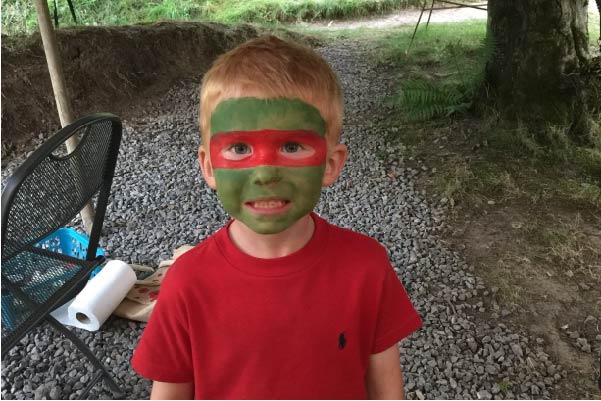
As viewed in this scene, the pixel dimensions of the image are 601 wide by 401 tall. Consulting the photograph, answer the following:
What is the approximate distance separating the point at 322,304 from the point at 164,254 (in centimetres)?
239

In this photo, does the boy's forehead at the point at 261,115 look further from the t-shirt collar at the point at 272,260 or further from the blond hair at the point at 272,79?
the t-shirt collar at the point at 272,260

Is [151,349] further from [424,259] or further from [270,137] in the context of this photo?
[424,259]

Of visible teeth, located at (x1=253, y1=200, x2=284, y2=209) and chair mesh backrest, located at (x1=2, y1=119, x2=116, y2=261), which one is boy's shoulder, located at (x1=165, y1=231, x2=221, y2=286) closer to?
visible teeth, located at (x1=253, y1=200, x2=284, y2=209)

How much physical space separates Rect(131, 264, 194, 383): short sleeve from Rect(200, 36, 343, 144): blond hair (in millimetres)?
311

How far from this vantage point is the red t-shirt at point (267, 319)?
1001 millimetres

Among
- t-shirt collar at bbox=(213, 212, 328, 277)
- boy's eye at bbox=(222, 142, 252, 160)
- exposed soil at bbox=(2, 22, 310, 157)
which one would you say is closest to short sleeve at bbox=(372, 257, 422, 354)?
t-shirt collar at bbox=(213, 212, 328, 277)

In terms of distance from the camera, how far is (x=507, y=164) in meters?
4.10

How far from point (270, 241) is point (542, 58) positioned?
4.25 metres

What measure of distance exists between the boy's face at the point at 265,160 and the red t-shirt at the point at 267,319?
0.12 metres

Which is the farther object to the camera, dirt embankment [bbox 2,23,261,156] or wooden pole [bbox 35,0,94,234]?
dirt embankment [bbox 2,23,261,156]

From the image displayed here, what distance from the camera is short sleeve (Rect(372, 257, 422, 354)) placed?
1.09m

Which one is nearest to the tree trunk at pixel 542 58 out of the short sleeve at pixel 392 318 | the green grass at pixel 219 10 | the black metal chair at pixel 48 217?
the black metal chair at pixel 48 217

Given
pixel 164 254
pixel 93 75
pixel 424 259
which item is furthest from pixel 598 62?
pixel 93 75

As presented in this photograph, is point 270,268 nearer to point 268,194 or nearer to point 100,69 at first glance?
point 268,194
